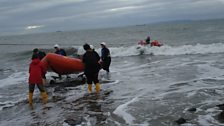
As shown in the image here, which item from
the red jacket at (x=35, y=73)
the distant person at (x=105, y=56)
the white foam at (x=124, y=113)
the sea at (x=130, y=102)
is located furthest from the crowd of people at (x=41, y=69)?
the distant person at (x=105, y=56)

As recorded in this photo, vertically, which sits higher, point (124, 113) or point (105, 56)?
point (105, 56)

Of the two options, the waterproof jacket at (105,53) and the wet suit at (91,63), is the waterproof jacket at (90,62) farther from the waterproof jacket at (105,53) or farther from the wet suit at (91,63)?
the waterproof jacket at (105,53)

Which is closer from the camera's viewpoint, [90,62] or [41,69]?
[41,69]

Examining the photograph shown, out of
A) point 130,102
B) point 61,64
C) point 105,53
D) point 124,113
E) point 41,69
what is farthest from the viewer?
point 105,53

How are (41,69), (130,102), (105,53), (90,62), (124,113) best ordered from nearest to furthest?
(124,113) → (130,102) → (41,69) → (90,62) → (105,53)

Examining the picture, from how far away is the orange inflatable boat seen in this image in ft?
46.1

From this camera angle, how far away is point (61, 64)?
1430cm

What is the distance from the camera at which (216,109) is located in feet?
27.3

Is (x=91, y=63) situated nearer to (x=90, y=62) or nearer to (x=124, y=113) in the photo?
(x=90, y=62)

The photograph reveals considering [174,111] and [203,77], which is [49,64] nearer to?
[203,77]

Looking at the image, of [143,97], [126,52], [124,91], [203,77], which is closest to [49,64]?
[124,91]

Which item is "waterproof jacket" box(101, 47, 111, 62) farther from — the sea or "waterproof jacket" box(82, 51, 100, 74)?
"waterproof jacket" box(82, 51, 100, 74)

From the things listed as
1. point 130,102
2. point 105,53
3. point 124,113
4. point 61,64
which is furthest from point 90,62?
point 105,53

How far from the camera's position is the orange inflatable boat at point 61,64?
1406 cm
